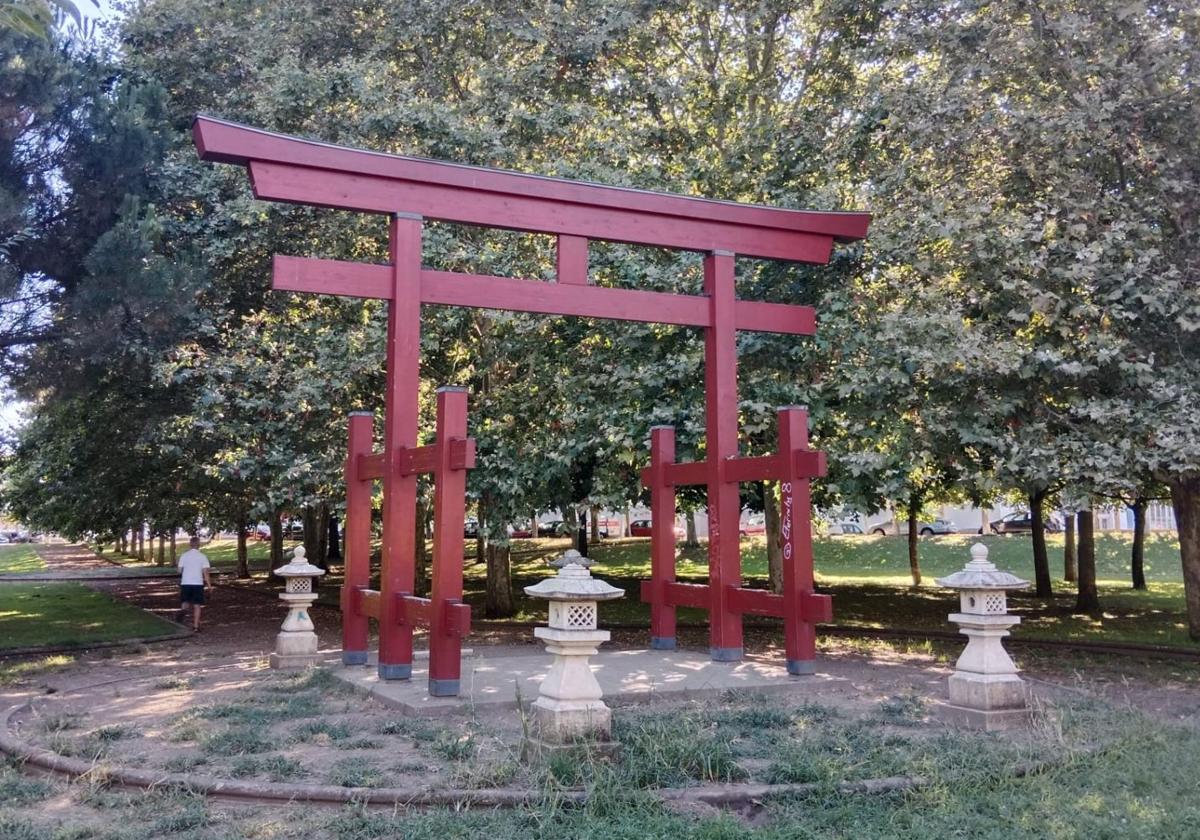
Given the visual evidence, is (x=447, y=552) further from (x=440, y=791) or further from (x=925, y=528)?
(x=925, y=528)

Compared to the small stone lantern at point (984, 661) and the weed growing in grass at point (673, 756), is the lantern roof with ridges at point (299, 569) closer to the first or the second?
the weed growing in grass at point (673, 756)

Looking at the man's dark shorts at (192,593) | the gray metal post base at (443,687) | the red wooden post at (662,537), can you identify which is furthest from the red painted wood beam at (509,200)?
the man's dark shorts at (192,593)

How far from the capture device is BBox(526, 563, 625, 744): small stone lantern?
6070 millimetres

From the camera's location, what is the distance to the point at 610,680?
29.3ft

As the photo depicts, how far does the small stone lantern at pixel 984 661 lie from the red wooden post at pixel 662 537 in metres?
4.23

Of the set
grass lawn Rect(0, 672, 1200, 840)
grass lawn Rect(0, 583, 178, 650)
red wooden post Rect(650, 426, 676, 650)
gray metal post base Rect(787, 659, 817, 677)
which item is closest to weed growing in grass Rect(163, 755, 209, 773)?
grass lawn Rect(0, 672, 1200, 840)

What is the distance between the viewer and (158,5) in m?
15.7

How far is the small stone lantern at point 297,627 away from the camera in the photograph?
1064 centimetres

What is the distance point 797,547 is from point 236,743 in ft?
17.1

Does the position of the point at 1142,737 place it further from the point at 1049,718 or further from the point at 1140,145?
the point at 1140,145

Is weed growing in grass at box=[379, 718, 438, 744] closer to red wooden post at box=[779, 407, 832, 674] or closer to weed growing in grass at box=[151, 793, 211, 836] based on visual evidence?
weed growing in grass at box=[151, 793, 211, 836]

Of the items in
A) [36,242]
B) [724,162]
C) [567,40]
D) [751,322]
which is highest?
[567,40]

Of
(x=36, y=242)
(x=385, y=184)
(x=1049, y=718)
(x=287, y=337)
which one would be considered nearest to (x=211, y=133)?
(x=385, y=184)

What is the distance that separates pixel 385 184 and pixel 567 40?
24.5 ft
